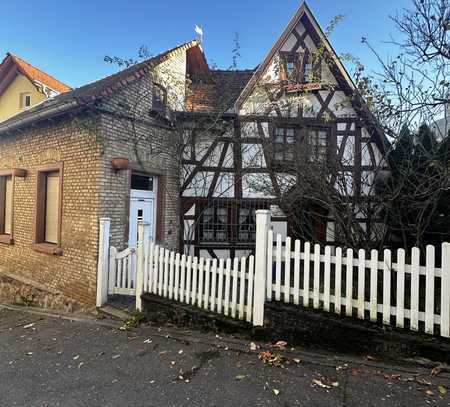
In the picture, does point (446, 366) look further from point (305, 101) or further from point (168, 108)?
point (168, 108)

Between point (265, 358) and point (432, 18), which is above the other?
point (432, 18)

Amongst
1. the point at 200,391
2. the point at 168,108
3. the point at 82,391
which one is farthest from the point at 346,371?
the point at 168,108

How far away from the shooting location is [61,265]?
638cm

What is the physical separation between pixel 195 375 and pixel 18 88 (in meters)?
11.2

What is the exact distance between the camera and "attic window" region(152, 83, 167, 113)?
296 inches

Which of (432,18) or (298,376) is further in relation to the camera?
(432,18)

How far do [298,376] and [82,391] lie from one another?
7.24ft

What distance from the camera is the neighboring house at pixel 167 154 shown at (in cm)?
606

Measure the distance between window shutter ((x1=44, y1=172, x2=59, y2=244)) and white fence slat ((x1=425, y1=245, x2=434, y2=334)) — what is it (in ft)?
23.7

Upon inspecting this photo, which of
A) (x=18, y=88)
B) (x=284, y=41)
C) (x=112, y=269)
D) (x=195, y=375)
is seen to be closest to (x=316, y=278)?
(x=195, y=375)

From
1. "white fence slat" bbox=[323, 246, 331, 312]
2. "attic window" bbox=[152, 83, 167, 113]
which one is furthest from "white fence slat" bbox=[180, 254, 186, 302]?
"attic window" bbox=[152, 83, 167, 113]

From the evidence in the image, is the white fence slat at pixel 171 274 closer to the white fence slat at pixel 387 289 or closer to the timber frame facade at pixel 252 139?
the white fence slat at pixel 387 289

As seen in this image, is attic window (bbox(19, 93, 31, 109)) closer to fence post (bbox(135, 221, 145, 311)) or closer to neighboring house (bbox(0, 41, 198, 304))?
neighboring house (bbox(0, 41, 198, 304))

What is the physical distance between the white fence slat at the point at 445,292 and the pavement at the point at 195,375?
452mm
